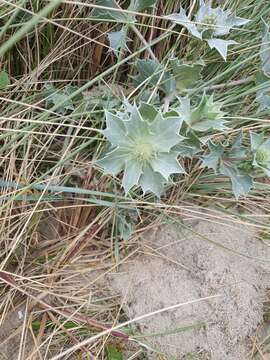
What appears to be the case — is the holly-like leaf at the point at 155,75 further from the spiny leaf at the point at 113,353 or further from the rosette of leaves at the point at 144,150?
the spiny leaf at the point at 113,353

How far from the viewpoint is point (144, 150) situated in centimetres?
96

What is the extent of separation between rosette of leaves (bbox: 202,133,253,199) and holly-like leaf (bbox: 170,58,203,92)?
159 millimetres

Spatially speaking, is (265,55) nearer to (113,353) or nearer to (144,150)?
(144,150)

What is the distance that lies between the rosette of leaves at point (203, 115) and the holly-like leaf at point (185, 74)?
0.36 feet

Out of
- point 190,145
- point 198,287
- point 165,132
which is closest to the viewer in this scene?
point 165,132

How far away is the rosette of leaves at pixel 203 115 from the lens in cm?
103

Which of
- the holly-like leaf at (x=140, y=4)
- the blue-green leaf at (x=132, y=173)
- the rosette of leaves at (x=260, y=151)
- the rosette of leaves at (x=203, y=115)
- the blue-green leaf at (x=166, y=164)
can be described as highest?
the holly-like leaf at (x=140, y=4)

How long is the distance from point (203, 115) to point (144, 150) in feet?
0.55

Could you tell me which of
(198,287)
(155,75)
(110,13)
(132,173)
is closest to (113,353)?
(198,287)

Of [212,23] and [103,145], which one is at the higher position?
[212,23]

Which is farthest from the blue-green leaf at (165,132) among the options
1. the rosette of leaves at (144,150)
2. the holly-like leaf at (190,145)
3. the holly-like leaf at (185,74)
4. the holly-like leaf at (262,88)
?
the holly-like leaf at (262,88)

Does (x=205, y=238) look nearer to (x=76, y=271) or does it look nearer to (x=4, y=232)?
(x=76, y=271)

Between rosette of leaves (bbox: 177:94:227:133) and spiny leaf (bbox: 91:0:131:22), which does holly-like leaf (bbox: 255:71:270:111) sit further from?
spiny leaf (bbox: 91:0:131:22)

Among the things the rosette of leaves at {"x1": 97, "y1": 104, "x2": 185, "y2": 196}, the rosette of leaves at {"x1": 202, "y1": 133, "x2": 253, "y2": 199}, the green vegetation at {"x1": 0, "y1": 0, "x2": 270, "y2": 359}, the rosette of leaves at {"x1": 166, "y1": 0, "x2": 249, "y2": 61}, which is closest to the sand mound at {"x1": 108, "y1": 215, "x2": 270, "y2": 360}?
the green vegetation at {"x1": 0, "y1": 0, "x2": 270, "y2": 359}
